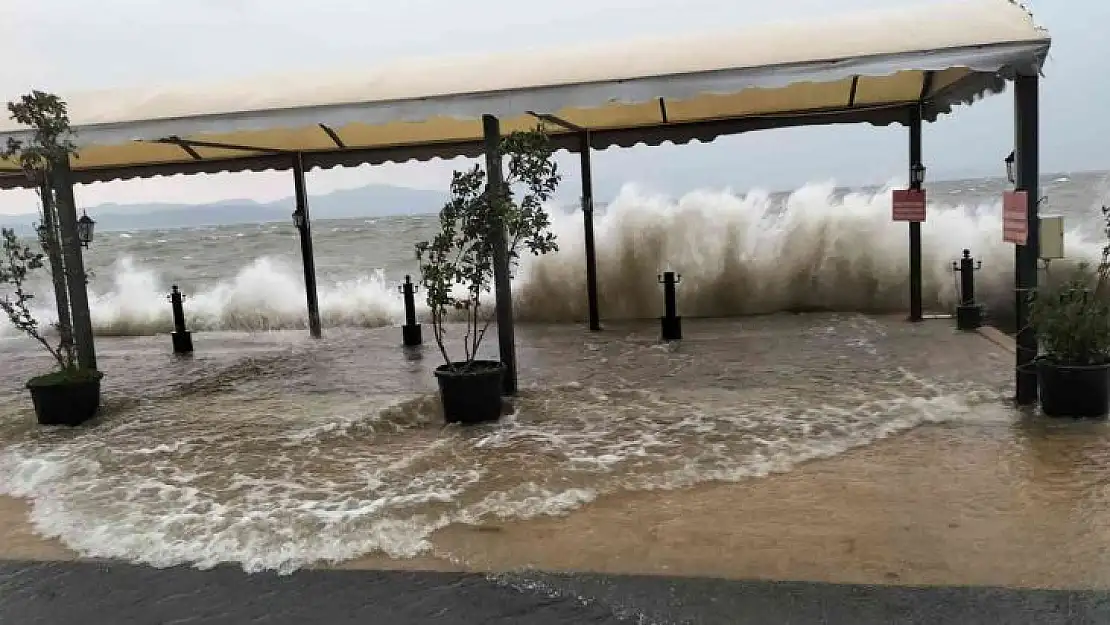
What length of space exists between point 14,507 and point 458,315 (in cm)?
805

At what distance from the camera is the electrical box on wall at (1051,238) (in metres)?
4.91

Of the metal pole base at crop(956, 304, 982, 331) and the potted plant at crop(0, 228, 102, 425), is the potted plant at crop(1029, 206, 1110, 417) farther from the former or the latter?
the potted plant at crop(0, 228, 102, 425)

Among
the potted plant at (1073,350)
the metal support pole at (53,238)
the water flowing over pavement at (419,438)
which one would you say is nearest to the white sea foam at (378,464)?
the water flowing over pavement at (419,438)

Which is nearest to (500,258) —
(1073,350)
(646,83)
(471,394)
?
(471,394)

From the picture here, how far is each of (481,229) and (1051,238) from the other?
3.64 metres

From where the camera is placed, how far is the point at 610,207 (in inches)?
493

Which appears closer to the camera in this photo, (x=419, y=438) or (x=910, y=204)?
(x=419, y=438)

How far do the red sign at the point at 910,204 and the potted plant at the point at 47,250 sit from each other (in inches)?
293

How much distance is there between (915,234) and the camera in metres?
8.36

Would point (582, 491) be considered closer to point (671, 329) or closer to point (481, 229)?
point (481, 229)

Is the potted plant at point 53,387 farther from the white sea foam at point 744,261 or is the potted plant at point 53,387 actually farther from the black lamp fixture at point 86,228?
the white sea foam at point 744,261

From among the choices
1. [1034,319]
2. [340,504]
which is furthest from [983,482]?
[340,504]

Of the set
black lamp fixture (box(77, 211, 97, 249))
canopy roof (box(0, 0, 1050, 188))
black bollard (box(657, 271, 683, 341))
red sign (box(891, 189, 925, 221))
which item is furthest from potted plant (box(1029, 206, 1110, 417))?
black lamp fixture (box(77, 211, 97, 249))

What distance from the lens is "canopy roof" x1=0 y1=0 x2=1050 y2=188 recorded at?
4723 mm
